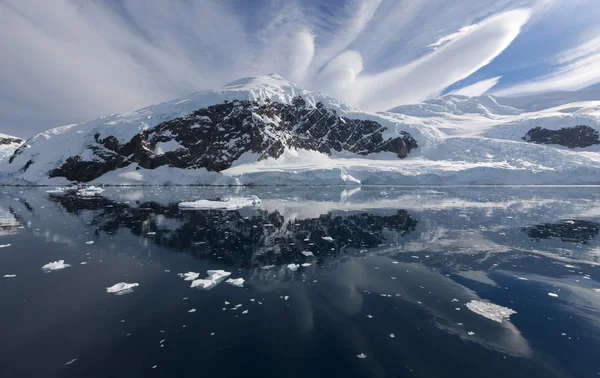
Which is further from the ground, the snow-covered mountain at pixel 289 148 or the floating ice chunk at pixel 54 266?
the snow-covered mountain at pixel 289 148

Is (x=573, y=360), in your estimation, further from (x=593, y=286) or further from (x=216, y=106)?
Result: (x=216, y=106)

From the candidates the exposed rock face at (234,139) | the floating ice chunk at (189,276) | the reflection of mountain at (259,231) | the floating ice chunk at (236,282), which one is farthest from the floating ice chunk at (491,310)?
the exposed rock face at (234,139)

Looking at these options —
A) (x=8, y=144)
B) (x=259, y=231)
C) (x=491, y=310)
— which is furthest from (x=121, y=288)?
(x=8, y=144)

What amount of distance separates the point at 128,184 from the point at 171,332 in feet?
253

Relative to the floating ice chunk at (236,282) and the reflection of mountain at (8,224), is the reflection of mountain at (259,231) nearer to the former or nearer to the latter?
the floating ice chunk at (236,282)

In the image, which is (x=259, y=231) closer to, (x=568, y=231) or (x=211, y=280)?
(x=211, y=280)

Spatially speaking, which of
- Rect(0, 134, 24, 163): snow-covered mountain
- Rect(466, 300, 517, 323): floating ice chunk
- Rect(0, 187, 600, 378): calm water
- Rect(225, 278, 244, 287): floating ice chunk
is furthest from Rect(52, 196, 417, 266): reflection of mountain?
Rect(0, 134, 24, 163): snow-covered mountain

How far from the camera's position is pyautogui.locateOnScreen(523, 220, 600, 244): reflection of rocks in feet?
47.9

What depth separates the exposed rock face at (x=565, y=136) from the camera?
9188 cm

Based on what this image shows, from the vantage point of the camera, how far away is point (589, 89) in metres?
182

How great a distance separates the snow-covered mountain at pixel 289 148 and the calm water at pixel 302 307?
52.5 meters

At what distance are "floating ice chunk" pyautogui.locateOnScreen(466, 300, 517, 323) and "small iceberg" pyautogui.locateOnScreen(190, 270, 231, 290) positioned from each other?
6.95 meters

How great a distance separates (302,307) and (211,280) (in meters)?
3.12

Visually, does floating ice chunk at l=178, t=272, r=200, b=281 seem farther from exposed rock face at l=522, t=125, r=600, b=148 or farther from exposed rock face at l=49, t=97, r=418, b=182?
exposed rock face at l=522, t=125, r=600, b=148
